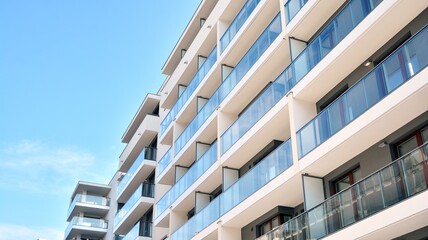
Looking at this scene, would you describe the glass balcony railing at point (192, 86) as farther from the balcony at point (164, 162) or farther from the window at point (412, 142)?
the window at point (412, 142)

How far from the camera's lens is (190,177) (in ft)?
87.3

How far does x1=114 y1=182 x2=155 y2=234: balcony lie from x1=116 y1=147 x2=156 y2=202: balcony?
4.27 ft

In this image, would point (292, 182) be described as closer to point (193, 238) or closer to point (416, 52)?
point (416, 52)

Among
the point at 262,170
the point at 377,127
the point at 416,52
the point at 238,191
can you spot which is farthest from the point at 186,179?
the point at 416,52

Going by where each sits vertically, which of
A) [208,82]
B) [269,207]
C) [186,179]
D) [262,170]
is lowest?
[269,207]

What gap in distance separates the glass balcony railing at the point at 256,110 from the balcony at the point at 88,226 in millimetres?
28587

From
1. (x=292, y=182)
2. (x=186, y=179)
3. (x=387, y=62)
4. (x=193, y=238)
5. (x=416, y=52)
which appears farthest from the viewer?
(x=186, y=179)

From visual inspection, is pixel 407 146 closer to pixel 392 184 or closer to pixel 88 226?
pixel 392 184

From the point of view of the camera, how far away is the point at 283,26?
19469 mm

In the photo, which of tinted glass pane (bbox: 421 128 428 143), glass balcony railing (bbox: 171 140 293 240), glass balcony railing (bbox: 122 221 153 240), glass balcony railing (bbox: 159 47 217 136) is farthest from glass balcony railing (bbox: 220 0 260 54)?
glass balcony railing (bbox: 122 221 153 240)

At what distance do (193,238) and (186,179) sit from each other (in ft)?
13.0

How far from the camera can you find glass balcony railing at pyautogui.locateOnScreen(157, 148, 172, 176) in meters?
31.0

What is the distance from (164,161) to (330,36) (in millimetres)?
17477

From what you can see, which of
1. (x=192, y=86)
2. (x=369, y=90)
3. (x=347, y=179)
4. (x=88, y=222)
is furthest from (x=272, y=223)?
(x=88, y=222)
